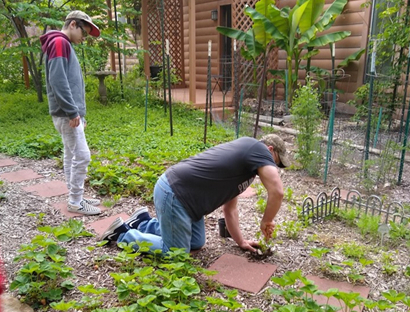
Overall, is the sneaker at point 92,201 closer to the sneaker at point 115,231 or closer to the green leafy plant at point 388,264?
the sneaker at point 115,231

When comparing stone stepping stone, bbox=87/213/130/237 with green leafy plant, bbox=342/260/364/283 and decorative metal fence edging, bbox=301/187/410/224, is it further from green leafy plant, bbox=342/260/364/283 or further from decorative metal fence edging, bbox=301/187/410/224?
green leafy plant, bbox=342/260/364/283

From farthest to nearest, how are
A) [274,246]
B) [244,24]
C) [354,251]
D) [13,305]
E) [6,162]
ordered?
[244,24], [6,162], [274,246], [354,251], [13,305]

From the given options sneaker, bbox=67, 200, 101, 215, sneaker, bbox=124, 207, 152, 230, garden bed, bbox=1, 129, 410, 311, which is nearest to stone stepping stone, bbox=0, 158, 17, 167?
garden bed, bbox=1, 129, 410, 311

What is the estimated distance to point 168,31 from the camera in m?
12.2

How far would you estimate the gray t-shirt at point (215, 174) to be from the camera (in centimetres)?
254

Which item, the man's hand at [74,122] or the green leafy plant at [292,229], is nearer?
the green leafy plant at [292,229]

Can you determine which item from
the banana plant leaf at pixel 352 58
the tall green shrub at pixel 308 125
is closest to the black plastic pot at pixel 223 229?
the tall green shrub at pixel 308 125

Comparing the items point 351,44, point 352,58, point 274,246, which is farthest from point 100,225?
point 351,44

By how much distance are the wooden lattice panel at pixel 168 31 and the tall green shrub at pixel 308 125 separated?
7.29 m

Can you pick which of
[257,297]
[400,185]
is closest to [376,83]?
[400,185]

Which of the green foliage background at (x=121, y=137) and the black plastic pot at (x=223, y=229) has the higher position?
the green foliage background at (x=121, y=137)

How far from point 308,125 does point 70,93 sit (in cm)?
286

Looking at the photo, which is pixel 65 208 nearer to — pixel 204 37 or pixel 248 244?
pixel 248 244

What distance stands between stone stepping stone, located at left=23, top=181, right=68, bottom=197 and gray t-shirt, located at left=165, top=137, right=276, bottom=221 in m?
1.96
